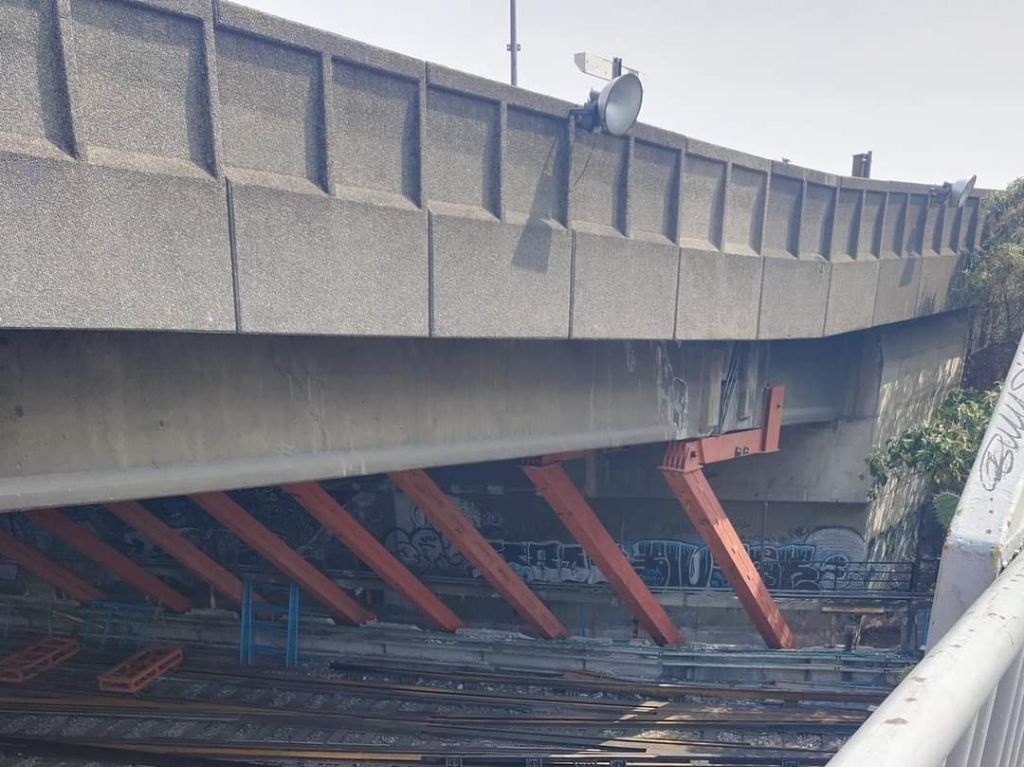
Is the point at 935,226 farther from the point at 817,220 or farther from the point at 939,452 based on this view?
the point at 817,220

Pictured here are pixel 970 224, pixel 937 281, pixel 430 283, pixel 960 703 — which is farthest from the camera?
pixel 970 224

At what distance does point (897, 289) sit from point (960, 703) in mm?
11664

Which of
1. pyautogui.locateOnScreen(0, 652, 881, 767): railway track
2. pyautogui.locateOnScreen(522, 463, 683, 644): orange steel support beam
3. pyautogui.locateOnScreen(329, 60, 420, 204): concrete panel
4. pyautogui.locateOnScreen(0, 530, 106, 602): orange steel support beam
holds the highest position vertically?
pyautogui.locateOnScreen(329, 60, 420, 204): concrete panel

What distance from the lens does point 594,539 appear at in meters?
9.52

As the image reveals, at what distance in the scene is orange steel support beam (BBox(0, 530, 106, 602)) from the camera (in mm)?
12719

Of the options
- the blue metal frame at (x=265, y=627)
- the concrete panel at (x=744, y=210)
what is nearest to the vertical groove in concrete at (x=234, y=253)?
the concrete panel at (x=744, y=210)

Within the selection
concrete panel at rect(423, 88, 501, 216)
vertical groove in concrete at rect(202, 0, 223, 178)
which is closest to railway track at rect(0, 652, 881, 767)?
concrete panel at rect(423, 88, 501, 216)

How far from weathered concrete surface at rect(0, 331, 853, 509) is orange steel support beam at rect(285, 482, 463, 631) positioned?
2.52 metres

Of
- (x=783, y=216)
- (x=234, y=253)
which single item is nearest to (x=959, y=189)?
(x=783, y=216)

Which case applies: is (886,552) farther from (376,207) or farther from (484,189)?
(376,207)

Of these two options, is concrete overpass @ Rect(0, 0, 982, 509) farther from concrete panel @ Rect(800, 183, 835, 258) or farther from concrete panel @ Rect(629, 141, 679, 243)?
concrete panel @ Rect(800, 183, 835, 258)

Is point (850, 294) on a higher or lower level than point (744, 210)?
lower

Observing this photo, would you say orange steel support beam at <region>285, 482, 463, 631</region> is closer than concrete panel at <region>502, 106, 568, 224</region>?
No

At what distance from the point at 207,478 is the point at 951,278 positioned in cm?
1507
